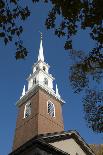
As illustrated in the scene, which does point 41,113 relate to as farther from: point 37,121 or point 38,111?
point 37,121

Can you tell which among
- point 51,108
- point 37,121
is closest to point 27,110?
point 51,108

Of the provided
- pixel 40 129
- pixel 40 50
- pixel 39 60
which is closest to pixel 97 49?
pixel 40 129

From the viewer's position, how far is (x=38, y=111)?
44281 mm

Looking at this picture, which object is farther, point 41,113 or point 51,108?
point 51,108

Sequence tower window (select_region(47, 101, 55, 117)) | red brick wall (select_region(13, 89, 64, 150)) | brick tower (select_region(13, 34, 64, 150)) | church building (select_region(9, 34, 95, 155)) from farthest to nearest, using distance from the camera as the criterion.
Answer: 1. tower window (select_region(47, 101, 55, 117))
2. brick tower (select_region(13, 34, 64, 150))
3. red brick wall (select_region(13, 89, 64, 150))
4. church building (select_region(9, 34, 95, 155))

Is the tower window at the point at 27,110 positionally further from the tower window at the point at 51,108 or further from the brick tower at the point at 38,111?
the tower window at the point at 51,108

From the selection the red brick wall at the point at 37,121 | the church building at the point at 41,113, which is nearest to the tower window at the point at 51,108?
the church building at the point at 41,113

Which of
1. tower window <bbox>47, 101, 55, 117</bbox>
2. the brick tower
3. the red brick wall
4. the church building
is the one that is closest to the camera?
the church building

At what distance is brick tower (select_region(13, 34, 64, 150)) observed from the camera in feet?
141

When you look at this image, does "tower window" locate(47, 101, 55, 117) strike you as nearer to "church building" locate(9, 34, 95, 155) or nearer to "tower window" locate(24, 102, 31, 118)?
"church building" locate(9, 34, 95, 155)

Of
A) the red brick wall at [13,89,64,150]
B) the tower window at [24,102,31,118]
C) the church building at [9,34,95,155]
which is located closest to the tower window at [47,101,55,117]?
the church building at [9,34,95,155]

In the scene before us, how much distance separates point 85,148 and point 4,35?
20.7 meters

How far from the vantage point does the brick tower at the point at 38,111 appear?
43094 millimetres

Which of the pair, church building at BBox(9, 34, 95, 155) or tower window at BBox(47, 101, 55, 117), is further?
tower window at BBox(47, 101, 55, 117)
